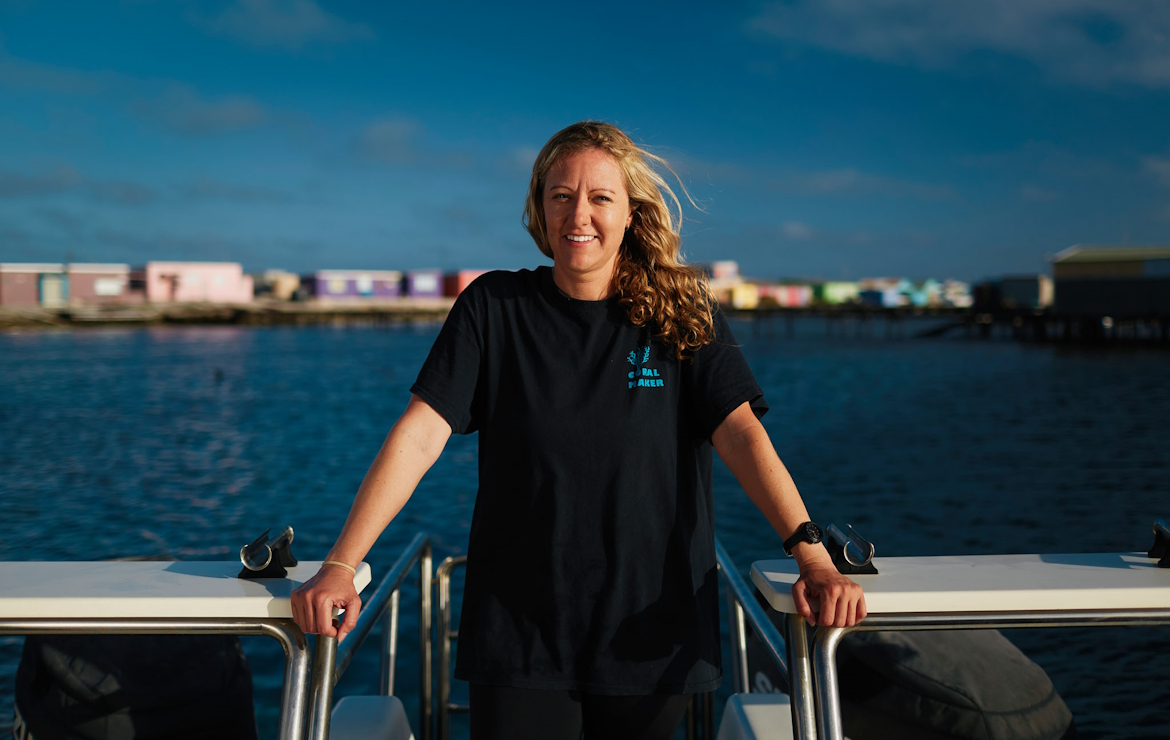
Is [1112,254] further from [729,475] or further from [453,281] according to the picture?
[453,281]

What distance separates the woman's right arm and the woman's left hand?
0.72 meters

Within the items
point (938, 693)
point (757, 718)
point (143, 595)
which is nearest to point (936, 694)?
point (938, 693)

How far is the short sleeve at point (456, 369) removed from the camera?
1.74 m

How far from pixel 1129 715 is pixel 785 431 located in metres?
18.2

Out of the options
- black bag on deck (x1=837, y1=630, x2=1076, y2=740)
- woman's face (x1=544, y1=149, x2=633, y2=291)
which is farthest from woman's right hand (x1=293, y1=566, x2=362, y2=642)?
black bag on deck (x1=837, y1=630, x2=1076, y2=740)

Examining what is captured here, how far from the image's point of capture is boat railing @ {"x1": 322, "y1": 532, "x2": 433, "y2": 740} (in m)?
1.49

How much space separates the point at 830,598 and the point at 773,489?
1.03ft

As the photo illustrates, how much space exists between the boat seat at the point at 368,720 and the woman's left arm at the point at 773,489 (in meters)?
1.03

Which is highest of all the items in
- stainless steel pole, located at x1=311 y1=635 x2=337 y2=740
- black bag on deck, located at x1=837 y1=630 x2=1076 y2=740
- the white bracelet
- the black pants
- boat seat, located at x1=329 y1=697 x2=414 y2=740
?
the white bracelet

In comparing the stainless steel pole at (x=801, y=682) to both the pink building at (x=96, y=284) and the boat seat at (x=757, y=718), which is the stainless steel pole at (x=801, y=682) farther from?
the pink building at (x=96, y=284)

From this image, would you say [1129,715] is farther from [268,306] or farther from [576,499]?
[268,306]

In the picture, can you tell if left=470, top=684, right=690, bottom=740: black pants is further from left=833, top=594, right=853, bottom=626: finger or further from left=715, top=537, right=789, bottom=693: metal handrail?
left=833, top=594, right=853, bottom=626: finger

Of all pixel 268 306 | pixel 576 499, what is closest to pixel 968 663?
pixel 576 499

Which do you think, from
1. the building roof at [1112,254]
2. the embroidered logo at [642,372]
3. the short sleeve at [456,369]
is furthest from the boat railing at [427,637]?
the building roof at [1112,254]
